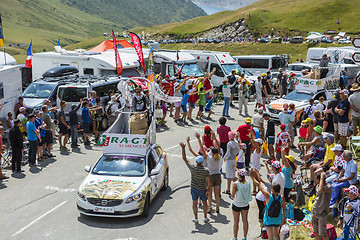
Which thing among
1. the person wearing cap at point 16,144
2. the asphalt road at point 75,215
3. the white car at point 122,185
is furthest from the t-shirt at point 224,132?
the person wearing cap at point 16,144

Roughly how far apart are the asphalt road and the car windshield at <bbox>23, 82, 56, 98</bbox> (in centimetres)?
690

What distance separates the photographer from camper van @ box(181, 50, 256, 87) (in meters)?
27.7

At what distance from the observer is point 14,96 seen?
60.5 ft

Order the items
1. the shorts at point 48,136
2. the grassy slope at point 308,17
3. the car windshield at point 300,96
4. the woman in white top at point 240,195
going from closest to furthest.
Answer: the woman in white top at point 240,195 → the shorts at point 48,136 → the car windshield at point 300,96 → the grassy slope at point 308,17

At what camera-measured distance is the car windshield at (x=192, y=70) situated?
2739 centimetres

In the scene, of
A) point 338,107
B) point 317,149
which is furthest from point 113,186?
point 338,107

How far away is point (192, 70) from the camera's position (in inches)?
1095

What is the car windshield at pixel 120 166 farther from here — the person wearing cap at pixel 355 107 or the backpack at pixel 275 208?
the person wearing cap at pixel 355 107

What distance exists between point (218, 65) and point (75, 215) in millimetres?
19311

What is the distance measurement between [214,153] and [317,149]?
12.5 feet

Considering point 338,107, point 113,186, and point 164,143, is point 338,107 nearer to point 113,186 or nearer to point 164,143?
point 164,143

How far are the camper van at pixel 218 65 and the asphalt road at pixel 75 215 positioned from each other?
47.2ft

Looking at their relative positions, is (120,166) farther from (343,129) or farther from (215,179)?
(343,129)

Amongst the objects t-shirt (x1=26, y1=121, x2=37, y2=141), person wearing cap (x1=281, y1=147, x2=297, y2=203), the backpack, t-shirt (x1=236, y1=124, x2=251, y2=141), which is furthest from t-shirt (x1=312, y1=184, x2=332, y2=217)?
t-shirt (x1=26, y1=121, x2=37, y2=141)
